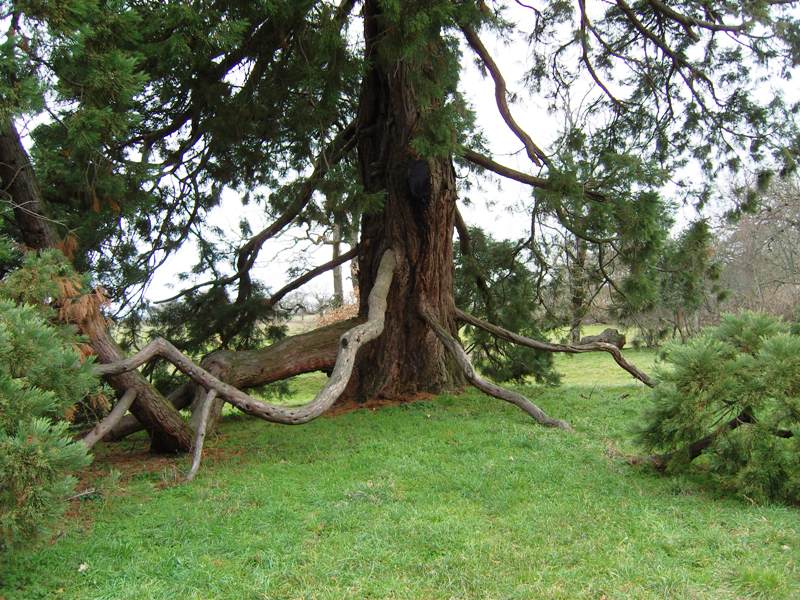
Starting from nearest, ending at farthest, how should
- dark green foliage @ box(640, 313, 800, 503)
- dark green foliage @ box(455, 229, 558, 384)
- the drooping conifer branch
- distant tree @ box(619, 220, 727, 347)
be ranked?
dark green foliage @ box(640, 313, 800, 503) < distant tree @ box(619, 220, 727, 347) < the drooping conifer branch < dark green foliage @ box(455, 229, 558, 384)

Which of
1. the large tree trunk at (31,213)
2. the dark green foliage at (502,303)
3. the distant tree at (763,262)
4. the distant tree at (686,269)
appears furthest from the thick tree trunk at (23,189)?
the distant tree at (763,262)

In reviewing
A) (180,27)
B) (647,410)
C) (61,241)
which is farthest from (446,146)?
(61,241)

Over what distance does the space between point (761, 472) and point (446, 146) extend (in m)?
3.53

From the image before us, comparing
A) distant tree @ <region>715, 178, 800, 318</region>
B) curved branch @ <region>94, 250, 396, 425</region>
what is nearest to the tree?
curved branch @ <region>94, 250, 396, 425</region>

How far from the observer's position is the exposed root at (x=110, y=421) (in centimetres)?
448

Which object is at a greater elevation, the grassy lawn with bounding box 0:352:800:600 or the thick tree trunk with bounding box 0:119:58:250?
the thick tree trunk with bounding box 0:119:58:250

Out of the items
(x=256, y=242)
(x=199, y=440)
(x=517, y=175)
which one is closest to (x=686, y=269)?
(x=517, y=175)

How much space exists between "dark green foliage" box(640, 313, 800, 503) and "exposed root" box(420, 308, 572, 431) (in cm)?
174

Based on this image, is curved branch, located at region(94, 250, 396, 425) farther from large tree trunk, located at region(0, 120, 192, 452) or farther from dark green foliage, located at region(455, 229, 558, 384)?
dark green foliage, located at region(455, 229, 558, 384)

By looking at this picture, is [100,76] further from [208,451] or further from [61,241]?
[208,451]

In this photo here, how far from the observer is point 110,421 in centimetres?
467

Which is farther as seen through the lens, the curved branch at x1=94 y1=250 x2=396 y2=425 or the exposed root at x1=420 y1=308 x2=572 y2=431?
the exposed root at x1=420 y1=308 x2=572 y2=431

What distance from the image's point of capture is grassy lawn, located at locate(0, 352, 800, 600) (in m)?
3.04

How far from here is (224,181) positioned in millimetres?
8367
